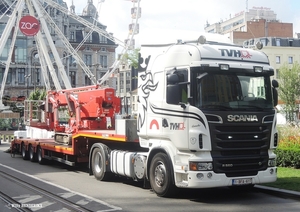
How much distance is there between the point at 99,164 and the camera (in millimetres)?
15234

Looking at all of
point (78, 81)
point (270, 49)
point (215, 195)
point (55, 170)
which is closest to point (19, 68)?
point (78, 81)

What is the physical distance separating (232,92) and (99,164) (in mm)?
5810

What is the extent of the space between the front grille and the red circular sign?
2564 centimetres

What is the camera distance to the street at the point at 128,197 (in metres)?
10.7

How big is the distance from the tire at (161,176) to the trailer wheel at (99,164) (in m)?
3.02

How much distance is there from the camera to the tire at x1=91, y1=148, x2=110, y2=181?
14.7 metres

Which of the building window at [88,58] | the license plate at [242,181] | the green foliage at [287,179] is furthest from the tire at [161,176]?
the building window at [88,58]

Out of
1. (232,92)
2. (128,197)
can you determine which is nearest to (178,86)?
(232,92)

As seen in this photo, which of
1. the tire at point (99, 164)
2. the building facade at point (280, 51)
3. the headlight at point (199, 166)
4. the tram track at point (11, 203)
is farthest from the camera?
the building facade at point (280, 51)

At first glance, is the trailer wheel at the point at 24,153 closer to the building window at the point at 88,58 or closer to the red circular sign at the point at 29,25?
the red circular sign at the point at 29,25

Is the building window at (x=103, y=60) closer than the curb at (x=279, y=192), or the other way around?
the curb at (x=279, y=192)

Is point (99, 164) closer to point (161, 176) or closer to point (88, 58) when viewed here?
point (161, 176)

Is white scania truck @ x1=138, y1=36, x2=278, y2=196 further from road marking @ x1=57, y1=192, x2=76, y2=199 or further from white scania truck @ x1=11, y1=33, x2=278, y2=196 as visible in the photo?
road marking @ x1=57, y1=192, x2=76, y2=199

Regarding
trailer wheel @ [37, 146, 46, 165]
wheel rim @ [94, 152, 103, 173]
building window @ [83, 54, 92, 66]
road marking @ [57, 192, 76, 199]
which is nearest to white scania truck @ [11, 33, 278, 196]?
road marking @ [57, 192, 76, 199]
